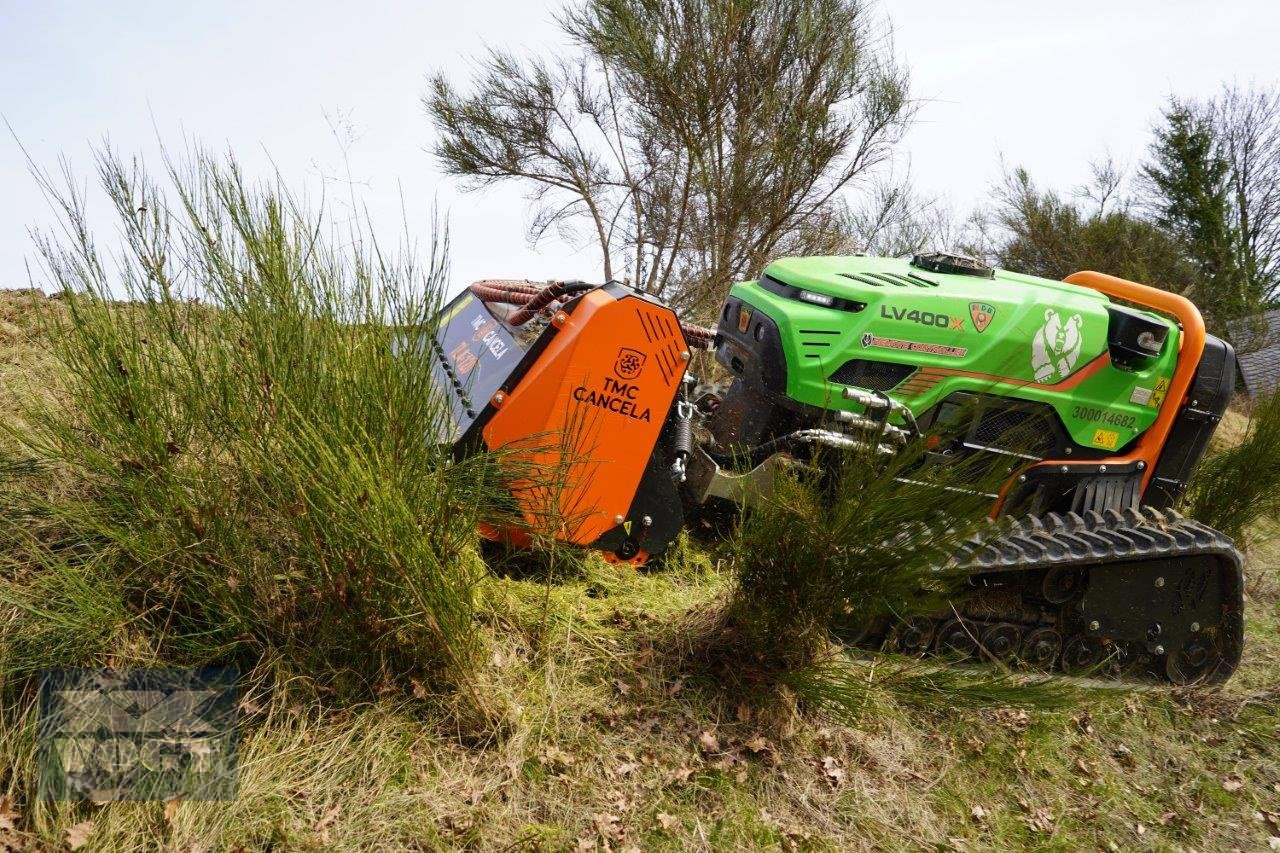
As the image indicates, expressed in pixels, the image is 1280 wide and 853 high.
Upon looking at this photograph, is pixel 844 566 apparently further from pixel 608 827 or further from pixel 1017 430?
pixel 1017 430

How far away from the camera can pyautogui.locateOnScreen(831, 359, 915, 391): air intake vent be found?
4.51 metres

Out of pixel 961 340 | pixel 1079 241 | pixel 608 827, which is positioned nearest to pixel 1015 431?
pixel 961 340

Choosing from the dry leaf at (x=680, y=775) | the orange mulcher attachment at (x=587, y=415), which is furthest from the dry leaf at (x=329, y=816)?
the orange mulcher attachment at (x=587, y=415)

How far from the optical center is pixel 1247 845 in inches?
154

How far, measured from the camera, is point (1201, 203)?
69.8 ft

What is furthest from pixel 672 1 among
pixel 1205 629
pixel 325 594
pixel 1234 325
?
pixel 1234 325

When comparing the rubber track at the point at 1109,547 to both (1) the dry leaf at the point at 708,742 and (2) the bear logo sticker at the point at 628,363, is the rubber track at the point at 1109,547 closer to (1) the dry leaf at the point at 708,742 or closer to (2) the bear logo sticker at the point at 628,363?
(1) the dry leaf at the point at 708,742

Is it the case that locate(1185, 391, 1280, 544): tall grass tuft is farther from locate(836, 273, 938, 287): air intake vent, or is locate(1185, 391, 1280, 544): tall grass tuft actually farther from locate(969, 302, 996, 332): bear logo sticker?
locate(836, 273, 938, 287): air intake vent

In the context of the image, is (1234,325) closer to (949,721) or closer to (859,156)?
(859,156)

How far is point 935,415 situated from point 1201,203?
2035cm

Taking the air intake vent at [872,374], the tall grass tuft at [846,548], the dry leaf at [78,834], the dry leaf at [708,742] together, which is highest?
the air intake vent at [872,374]

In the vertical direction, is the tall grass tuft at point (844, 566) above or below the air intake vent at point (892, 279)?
below

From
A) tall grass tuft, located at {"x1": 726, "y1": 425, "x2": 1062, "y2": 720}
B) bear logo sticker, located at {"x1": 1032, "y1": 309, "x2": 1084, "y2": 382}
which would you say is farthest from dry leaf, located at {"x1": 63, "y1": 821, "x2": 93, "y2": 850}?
bear logo sticker, located at {"x1": 1032, "y1": 309, "x2": 1084, "y2": 382}

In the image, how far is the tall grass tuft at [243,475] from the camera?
10.3 ft
